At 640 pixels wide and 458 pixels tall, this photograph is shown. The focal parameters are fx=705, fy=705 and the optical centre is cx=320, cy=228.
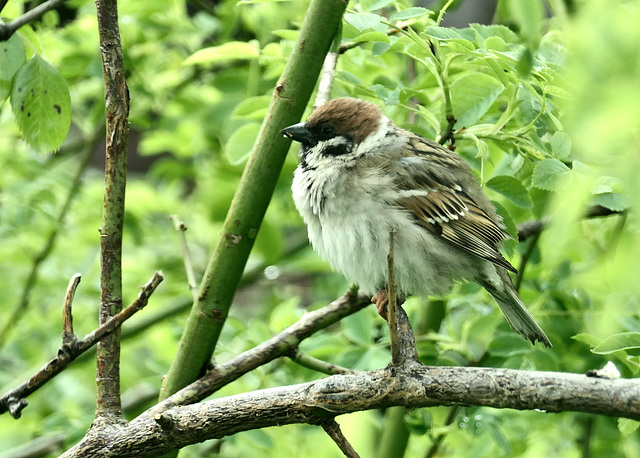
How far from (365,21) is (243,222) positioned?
24.7 inches

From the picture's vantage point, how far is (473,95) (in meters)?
2.01

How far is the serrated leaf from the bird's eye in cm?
67

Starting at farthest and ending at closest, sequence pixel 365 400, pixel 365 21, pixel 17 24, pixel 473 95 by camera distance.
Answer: pixel 473 95, pixel 365 21, pixel 17 24, pixel 365 400

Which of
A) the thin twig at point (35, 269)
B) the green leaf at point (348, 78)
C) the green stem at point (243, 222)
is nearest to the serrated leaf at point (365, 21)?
the green stem at point (243, 222)

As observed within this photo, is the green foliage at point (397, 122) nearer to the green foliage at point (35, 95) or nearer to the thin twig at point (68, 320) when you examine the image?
the green foliage at point (35, 95)

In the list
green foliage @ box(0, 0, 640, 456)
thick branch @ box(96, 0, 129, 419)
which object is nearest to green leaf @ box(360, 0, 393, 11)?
green foliage @ box(0, 0, 640, 456)

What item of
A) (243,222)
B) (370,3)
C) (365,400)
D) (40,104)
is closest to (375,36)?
(370,3)

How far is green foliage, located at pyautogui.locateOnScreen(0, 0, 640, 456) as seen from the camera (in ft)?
2.72

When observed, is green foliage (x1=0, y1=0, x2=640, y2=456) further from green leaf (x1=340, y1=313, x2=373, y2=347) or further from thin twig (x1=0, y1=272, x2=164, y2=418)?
thin twig (x1=0, y1=272, x2=164, y2=418)

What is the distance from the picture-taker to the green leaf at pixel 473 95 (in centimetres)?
197

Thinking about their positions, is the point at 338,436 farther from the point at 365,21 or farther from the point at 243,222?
the point at 365,21

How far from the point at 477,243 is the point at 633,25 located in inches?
66.2

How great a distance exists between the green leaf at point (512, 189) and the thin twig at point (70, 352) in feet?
3.18

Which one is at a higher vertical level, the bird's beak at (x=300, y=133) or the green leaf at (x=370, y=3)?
the green leaf at (x=370, y=3)
